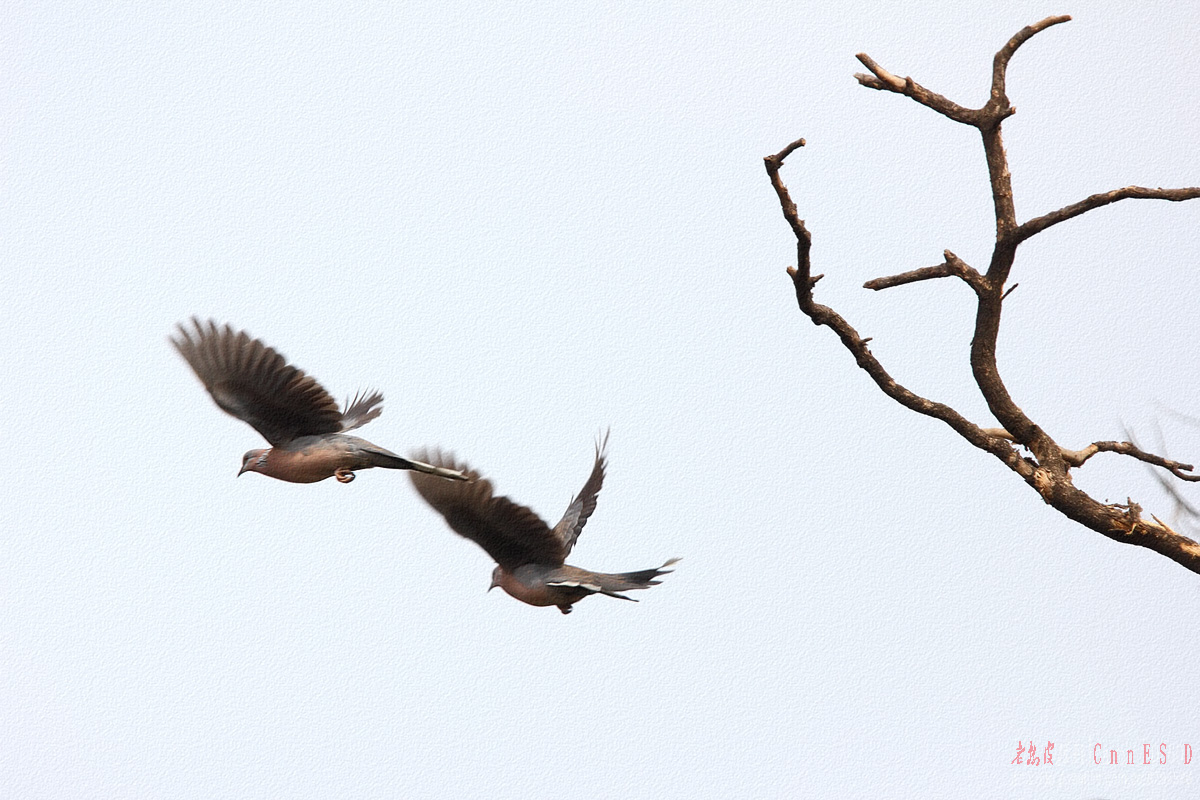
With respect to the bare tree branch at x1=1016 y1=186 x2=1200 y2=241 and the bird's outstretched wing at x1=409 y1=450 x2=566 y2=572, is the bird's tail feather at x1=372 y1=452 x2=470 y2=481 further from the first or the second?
the bare tree branch at x1=1016 y1=186 x2=1200 y2=241

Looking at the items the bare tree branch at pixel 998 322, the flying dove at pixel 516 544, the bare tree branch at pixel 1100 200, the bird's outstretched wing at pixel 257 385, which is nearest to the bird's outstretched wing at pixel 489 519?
the flying dove at pixel 516 544

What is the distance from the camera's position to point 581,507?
533cm

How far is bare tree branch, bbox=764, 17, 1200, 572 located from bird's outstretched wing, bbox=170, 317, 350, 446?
1668 mm

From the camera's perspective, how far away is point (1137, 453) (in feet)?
17.8

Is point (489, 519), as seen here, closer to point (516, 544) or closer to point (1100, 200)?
point (516, 544)

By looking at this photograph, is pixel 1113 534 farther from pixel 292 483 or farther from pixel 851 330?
pixel 292 483

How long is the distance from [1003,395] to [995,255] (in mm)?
533

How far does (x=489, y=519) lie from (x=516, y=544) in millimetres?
133

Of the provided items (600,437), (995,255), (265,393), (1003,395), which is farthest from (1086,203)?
(265,393)

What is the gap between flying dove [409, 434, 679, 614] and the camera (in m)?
4.61

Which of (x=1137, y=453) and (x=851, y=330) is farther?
(x=1137, y=453)

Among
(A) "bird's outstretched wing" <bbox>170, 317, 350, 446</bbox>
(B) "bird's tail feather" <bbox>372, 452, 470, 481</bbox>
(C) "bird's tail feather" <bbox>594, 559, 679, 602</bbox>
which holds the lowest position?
(C) "bird's tail feather" <bbox>594, 559, 679, 602</bbox>

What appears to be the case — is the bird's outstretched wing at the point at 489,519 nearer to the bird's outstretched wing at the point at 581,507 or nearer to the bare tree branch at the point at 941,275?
the bird's outstretched wing at the point at 581,507

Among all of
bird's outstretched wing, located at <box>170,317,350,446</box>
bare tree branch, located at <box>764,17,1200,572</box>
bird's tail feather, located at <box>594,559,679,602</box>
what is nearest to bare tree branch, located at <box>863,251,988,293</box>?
bare tree branch, located at <box>764,17,1200,572</box>
